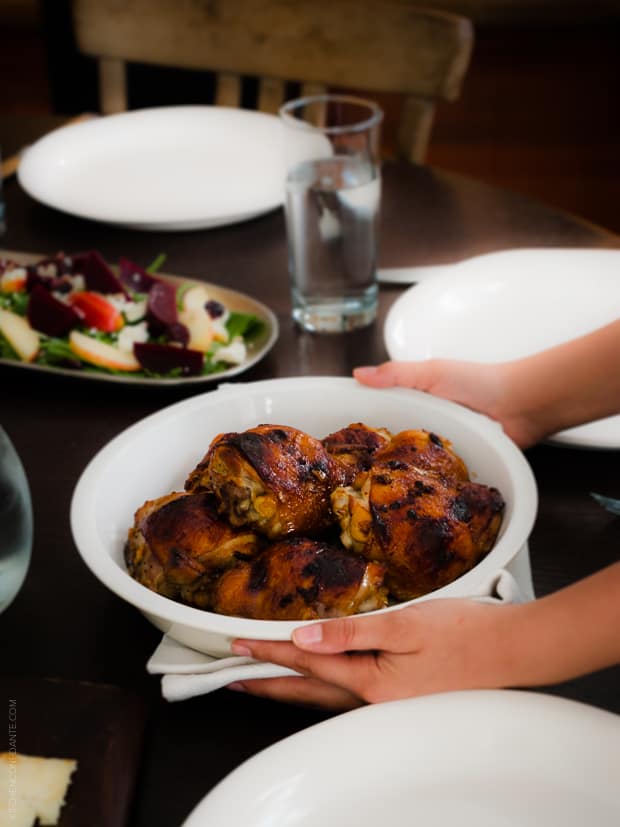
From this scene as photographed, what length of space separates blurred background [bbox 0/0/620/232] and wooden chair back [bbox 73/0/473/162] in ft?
3.07

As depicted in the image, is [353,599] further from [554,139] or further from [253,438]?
[554,139]

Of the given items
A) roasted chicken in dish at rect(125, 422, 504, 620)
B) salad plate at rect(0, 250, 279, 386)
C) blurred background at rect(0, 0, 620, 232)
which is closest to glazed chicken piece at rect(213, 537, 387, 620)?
roasted chicken in dish at rect(125, 422, 504, 620)

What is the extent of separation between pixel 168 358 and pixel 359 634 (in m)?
0.55

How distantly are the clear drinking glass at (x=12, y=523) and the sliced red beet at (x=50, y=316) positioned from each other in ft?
1.51

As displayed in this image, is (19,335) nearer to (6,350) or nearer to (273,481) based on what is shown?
(6,350)

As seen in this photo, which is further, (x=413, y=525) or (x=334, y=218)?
(x=334, y=218)

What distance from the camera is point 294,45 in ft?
6.91

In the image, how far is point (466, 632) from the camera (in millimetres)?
689

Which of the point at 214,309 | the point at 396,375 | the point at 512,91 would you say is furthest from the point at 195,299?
the point at 512,91

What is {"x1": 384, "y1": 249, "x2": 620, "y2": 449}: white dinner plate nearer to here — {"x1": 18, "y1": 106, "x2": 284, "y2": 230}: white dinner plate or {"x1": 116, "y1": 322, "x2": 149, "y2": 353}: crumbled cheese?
{"x1": 116, "y1": 322, "x2": 149, "y2": 353}: crumbled cheese

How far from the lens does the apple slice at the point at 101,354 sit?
1165 millimetres

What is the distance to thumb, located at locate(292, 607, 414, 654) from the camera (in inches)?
26.7

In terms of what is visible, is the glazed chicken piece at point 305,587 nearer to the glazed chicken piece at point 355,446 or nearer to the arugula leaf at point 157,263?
the glazed chicken piece at point 355,446

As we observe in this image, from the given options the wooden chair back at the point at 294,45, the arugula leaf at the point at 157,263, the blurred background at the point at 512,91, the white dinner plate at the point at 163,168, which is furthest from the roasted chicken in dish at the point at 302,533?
the blurred background at the point at 512,91
